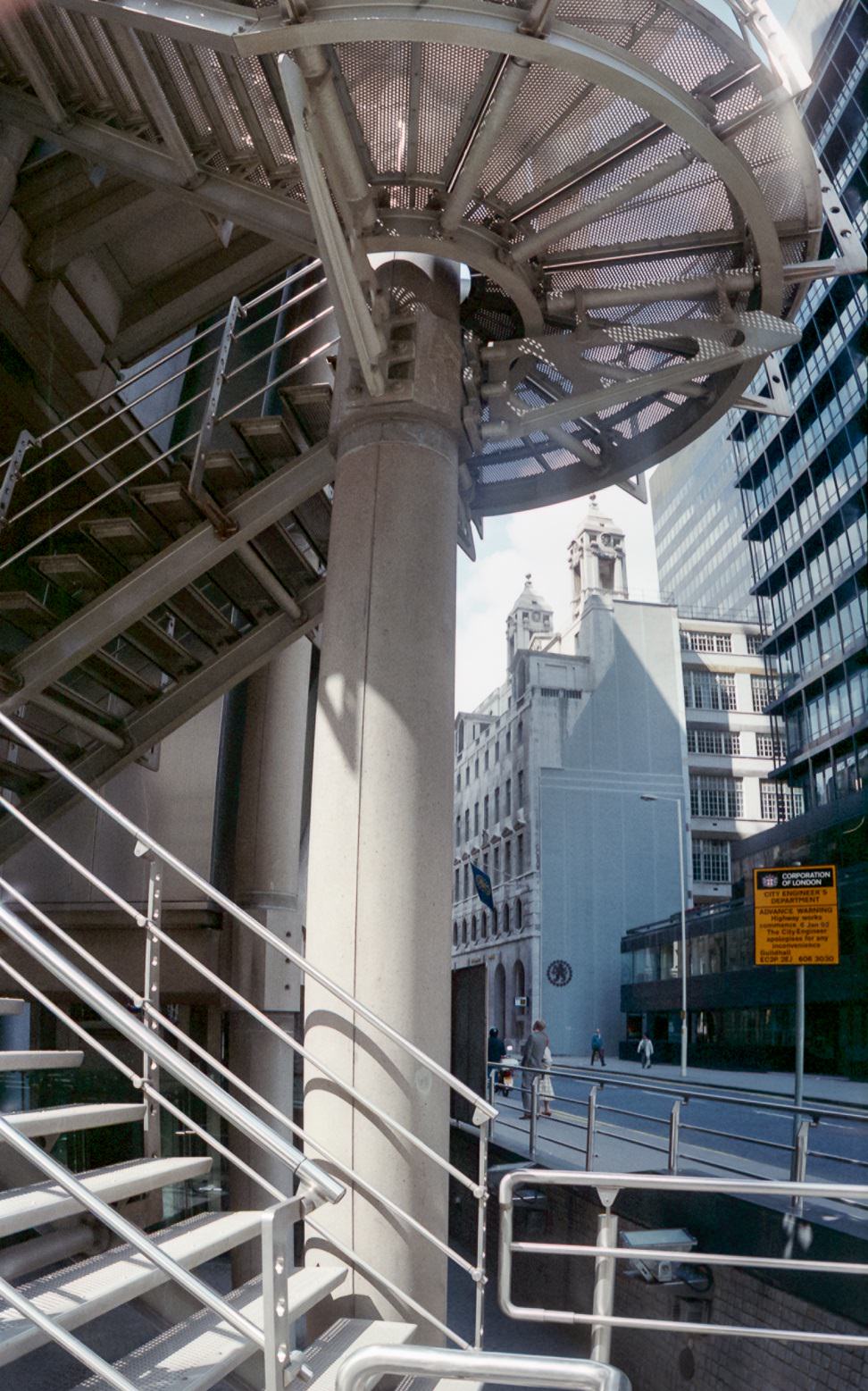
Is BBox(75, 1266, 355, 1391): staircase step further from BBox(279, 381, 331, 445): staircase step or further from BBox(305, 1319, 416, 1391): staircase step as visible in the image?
BBox(279, 381, 331, 445): staircase step

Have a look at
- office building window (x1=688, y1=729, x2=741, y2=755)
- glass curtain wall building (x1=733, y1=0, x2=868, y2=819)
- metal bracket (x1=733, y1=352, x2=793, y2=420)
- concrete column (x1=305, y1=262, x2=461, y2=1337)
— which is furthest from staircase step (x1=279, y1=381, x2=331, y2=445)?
office building window (x1=688, y1=729, x2=741, y2=755)

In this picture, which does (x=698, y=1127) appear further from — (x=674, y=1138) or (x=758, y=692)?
(x=758, y=692)

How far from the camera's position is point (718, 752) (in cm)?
5878

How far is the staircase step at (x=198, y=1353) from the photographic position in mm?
2920

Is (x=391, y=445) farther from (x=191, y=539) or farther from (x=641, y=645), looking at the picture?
(x=641, y=645)

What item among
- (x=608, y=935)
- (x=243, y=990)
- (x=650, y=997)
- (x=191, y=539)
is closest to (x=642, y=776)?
(x=608, y=935)

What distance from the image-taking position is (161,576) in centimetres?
697

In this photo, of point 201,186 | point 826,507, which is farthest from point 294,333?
point 826,507

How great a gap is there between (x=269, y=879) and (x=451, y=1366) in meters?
9.79

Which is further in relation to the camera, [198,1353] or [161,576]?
[161,576]

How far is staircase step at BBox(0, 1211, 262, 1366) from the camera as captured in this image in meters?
2.70

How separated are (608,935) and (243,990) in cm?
4426

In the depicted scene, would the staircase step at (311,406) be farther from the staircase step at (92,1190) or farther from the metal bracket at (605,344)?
the staircase step at (92,1190)

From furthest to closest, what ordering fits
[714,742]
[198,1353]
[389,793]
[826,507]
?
[714,742], [826,507], [389,793], [198,1353]
